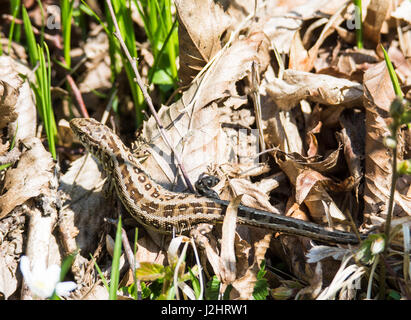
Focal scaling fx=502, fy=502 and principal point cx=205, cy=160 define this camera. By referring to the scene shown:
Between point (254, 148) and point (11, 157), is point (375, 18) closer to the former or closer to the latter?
point (254, 148)

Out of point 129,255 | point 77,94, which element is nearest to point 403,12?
point 77,94

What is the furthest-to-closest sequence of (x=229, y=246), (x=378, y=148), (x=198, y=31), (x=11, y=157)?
(x=198, y=31) → (x=11, y=157) → (x=378, y=148) → (x=229, y=246)

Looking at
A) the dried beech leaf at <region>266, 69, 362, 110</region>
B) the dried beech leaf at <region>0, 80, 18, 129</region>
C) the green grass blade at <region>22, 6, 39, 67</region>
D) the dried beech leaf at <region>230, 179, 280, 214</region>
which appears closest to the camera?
the dried beech leaf at <region>230, 179, 280, 214</region>

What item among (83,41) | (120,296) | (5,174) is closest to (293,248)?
→ (120,296)

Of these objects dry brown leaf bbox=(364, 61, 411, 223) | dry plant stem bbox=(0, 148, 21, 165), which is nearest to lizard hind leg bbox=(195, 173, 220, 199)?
dry brown leaf bbox=(364, 61, 411, 223)

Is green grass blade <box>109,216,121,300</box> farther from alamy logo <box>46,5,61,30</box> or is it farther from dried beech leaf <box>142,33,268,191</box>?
alamy logo <box>46,5,61,30</box>
